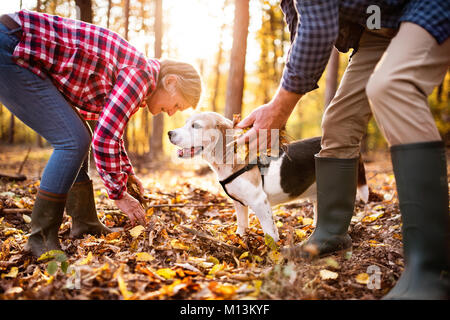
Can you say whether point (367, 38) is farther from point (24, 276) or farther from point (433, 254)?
point (24, 276)

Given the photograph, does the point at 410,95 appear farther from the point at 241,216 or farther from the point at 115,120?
the point at 241,216

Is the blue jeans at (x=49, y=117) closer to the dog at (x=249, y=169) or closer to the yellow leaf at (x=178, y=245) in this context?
the yellow leaf at (x=178, y=245)

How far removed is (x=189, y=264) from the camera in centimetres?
236

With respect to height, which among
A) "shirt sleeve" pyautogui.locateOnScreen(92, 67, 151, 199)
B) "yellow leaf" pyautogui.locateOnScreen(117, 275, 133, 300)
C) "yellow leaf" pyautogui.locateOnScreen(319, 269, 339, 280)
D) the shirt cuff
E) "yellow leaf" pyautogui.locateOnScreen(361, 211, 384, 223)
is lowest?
"yellow leaf" pyautogui.locateOnScreen(361, 211, 384, 223)

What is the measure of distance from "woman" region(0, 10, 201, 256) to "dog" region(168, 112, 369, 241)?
3.41 ft

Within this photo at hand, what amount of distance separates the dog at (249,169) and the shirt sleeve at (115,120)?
3.49ft

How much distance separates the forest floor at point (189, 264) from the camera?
1.87 meters

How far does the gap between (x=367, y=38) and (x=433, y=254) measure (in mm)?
1505

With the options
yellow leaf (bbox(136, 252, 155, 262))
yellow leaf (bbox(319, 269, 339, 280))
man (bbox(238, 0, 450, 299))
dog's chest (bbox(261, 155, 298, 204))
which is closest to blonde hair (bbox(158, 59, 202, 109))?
dog's chest (bbox(261, 155, 298, 204))

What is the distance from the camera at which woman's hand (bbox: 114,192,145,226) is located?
286 cm

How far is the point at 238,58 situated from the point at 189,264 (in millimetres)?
5137

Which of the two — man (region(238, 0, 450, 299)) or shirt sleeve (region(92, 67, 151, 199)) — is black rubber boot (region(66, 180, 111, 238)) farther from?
man (region(238, 0, 450, 299))

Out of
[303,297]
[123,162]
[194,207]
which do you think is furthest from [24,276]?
[194,207]

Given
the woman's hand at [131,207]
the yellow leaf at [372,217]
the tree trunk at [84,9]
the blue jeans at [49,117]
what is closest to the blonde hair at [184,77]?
the blue jeans at [49,117]
